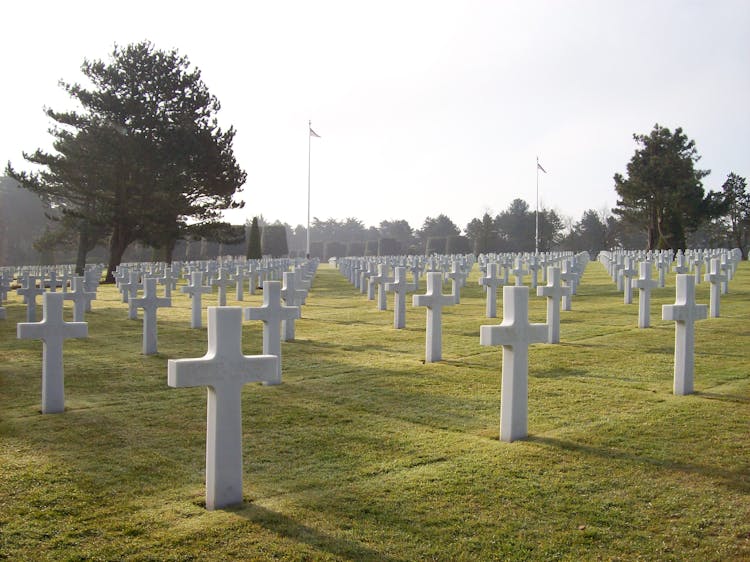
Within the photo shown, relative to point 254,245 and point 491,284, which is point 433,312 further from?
point 254,245

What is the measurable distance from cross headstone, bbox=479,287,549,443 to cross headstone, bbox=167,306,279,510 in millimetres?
1925

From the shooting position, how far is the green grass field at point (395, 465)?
3695 millimetres

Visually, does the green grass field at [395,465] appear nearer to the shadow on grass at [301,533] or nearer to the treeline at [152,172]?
the shadow on grass at [301,533]

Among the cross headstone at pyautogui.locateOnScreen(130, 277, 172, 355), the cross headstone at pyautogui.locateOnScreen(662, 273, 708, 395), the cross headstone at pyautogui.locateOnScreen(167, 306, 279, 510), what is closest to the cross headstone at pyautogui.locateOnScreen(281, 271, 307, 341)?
the cross headstone at pyautogui.locateOnScreen(130, 277, 172, 355)

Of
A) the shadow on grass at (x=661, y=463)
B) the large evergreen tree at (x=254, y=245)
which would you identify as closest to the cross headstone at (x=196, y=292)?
the shadow on grass at (x=661, y=463)

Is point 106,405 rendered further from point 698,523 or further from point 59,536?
point 698,523

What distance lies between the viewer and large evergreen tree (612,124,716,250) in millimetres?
44875

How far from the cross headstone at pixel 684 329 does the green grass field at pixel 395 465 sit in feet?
0.64

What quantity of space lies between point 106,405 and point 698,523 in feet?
16.5

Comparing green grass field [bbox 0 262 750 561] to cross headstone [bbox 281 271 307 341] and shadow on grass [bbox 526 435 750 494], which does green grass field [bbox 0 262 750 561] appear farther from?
cross headstone [bbox 281 271 307 341]

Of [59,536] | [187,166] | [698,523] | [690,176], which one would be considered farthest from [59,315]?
[690,176]

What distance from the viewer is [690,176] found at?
4588 centimetres

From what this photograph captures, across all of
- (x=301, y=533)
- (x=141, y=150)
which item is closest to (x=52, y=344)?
(x=301, y=533)

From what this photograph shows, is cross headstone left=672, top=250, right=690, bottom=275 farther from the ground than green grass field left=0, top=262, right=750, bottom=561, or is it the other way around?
cross headstone left=672, top=250, right=690, bottom=275
